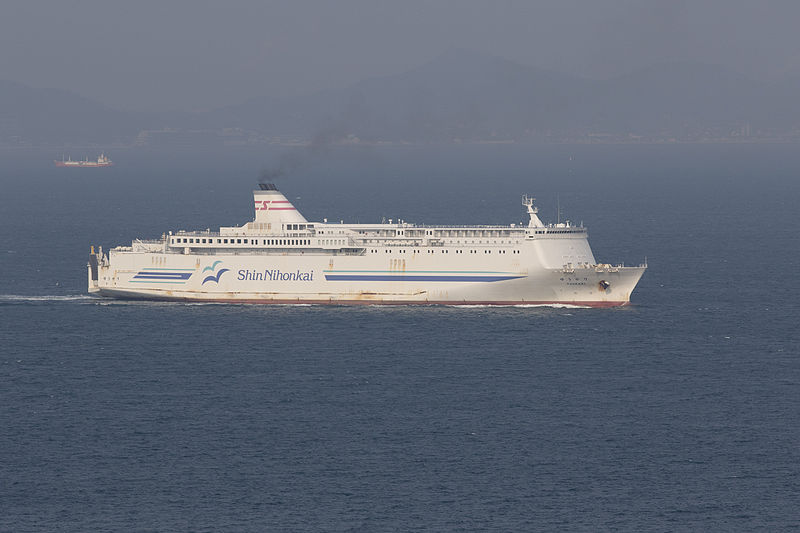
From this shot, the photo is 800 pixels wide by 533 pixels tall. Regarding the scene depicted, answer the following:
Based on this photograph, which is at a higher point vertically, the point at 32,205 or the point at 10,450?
the point at 32,205

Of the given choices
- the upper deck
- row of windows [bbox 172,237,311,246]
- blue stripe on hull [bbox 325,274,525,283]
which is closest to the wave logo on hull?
the upper deck

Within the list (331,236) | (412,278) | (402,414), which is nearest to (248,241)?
(331,236)

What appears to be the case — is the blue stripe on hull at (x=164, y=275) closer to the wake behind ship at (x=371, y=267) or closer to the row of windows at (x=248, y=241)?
the wake behind ship at (x=371, y=267)

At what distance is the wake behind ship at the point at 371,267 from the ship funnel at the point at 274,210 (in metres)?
0.78

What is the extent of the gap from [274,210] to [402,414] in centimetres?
3403

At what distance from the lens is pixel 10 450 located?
53.2m

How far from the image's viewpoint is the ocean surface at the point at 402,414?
47500 millimetres

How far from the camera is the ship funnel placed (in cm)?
8850

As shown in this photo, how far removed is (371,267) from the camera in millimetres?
83750

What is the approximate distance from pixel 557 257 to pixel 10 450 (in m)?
41.5

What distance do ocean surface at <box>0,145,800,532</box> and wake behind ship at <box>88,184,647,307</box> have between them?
5.80 ft

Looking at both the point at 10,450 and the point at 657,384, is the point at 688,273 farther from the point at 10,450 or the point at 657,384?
the point at 10,450

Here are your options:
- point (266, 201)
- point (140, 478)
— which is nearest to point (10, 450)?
point (140, 478)

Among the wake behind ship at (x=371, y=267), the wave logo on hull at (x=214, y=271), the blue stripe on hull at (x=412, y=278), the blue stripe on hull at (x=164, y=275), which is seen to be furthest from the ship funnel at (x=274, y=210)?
the blue stripe on hull at (x=164, y=275)
